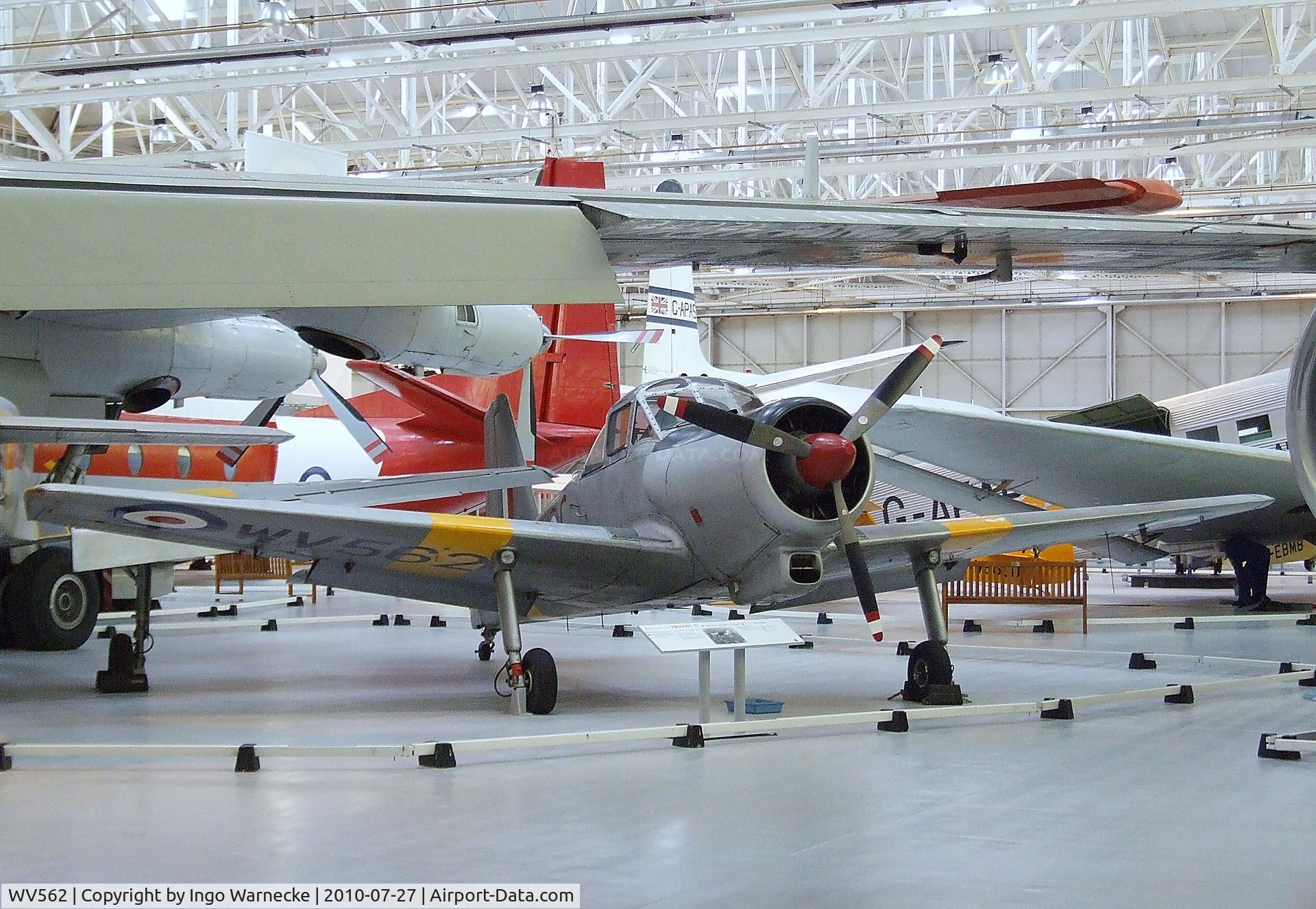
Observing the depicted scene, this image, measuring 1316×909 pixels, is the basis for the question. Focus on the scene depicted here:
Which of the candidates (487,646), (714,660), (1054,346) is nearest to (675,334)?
(714,660)

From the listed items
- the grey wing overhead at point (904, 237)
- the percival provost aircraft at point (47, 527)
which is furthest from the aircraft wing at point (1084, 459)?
the grey wing overhead at point (904, 237)

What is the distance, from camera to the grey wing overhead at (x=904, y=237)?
3354 mm

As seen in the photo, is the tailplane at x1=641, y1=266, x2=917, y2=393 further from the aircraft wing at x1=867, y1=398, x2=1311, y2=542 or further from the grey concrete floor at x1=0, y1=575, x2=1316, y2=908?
the grey concrete floor at x1=0, y1=575, x2=1316, y2=908

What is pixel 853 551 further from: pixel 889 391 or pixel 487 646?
pixel 487 646

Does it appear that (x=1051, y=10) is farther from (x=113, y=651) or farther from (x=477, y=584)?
(x=113, y=651)

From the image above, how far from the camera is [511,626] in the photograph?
764 cm

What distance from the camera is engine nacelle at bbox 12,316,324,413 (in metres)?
7.70

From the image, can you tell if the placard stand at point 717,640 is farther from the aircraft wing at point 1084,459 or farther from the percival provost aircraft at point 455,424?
the percival provost aircraft at point 455,424

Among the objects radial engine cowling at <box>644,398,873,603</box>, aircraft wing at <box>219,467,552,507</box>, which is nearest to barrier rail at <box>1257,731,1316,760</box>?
radial engine cowling at <box>644,398,873,603</box>

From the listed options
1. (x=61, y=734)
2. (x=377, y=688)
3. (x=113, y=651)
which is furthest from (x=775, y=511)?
(x=113, y=651)

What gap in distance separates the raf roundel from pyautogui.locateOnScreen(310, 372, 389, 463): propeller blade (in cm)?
509

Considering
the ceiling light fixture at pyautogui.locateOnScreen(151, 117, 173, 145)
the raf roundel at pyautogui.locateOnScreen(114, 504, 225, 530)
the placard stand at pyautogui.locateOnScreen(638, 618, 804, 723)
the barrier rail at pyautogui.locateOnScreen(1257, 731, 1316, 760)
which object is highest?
the ceiling light fixture at pyautogui.locateOnScreen(151, 117, 173, 145)

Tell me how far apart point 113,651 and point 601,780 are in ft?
15.2

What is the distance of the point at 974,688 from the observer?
8.60m
